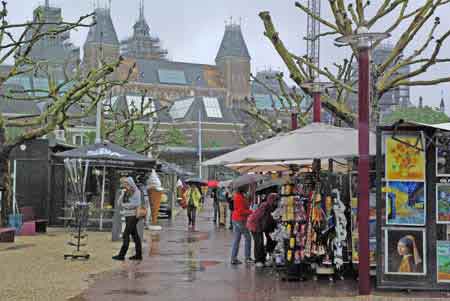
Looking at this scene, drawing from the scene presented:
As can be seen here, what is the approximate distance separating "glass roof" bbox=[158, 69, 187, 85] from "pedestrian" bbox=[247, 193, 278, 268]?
139 metres

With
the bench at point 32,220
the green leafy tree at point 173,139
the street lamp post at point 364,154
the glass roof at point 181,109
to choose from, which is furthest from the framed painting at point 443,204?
the glass roof at point 181,109

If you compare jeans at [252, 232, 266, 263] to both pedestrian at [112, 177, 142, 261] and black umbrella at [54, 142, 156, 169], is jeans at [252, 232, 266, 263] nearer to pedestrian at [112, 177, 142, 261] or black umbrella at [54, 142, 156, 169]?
pedestrian at [112, 177, 142, 261]

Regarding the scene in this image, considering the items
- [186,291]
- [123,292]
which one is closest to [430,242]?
[186,291]

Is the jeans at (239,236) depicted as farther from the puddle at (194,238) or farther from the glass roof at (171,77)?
the glass roof at (171,77)

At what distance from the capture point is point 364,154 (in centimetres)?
1102

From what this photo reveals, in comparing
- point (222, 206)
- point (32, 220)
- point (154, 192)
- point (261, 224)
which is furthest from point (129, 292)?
point (222, 206)

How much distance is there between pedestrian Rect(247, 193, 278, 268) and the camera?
1480 cm

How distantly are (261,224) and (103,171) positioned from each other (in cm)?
1234

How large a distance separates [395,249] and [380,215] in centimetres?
55

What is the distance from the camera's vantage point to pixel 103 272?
13.6m

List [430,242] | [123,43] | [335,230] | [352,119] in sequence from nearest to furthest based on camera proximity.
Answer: [430,242]
[335,230]
[352,119]
[123,43]

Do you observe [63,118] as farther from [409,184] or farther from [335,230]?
[409,184]

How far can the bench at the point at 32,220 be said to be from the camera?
23047 millimetres

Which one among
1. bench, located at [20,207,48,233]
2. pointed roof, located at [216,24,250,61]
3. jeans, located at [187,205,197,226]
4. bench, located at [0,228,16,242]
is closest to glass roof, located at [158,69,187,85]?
pointed roof, located at [216,24,250,61]
